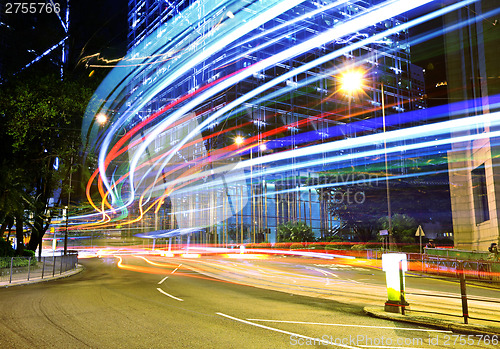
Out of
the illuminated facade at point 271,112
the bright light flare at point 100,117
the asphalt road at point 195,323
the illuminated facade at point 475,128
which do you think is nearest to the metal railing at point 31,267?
the bright light flare at point 100,117

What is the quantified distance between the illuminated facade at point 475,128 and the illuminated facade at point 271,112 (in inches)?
770

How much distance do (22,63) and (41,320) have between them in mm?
19229

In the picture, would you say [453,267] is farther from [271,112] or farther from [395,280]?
[271,112]

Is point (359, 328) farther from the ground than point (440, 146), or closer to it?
closer to it

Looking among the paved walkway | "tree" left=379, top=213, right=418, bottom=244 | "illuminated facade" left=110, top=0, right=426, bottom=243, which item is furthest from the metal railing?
"tree" left=379, top=213, right=418, bottom=244

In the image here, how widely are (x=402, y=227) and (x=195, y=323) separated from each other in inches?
1678

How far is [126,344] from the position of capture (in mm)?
7242

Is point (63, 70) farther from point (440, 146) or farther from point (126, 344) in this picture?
point (440, 146)

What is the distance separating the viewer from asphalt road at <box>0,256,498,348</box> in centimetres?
738

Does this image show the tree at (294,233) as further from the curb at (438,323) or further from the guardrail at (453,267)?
the curb at (438,323)

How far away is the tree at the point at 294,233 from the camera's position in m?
55.8

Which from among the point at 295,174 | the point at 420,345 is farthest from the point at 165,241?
the point at 420,345

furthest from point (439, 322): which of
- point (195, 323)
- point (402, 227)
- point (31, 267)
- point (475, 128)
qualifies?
point (402, 227)

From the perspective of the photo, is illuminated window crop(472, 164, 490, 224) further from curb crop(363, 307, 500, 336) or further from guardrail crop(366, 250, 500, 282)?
curb crop(363, 307, 500, 336)
